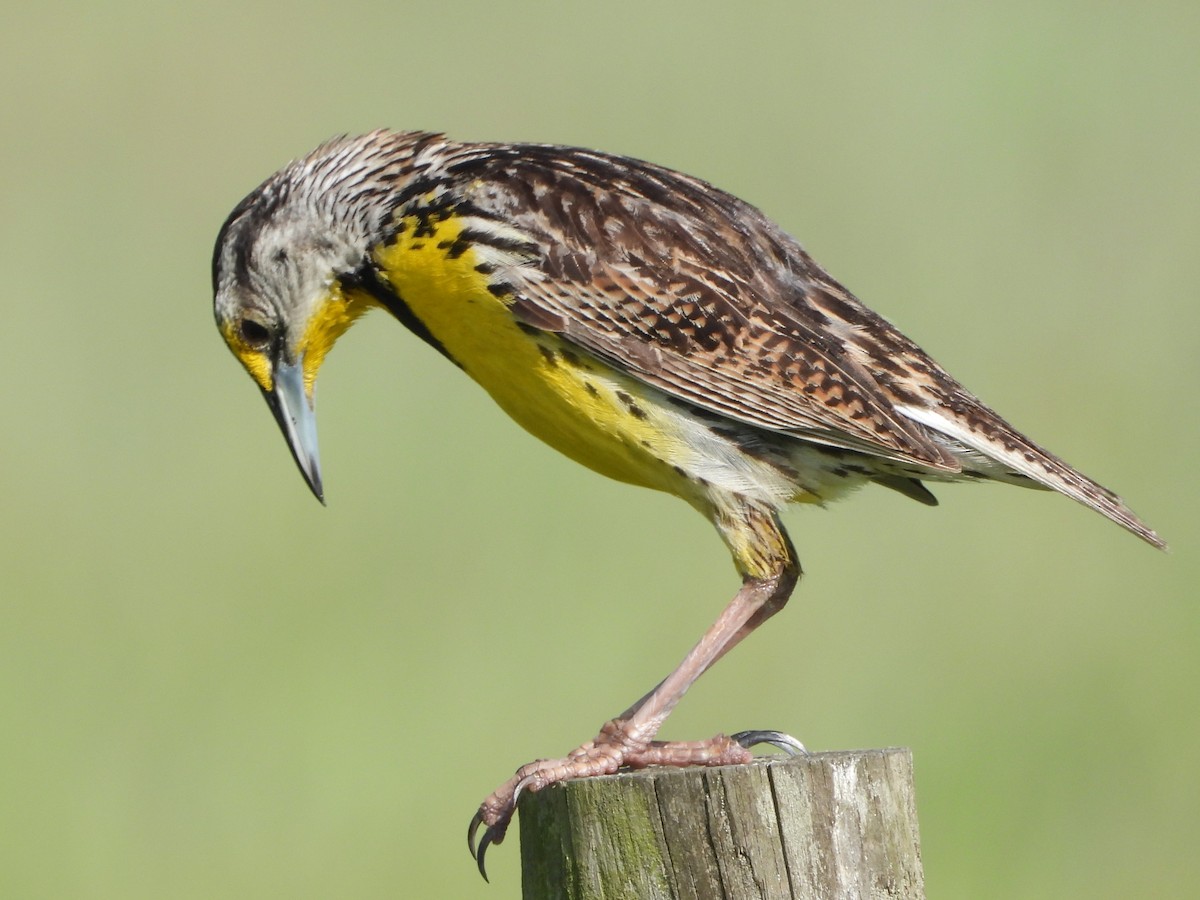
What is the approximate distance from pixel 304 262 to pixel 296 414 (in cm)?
36

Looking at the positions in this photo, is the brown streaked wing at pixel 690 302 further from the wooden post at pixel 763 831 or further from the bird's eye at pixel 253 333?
the wooden post at pixel 763 831

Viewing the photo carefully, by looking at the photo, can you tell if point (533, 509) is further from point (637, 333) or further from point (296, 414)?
point (637, 333)

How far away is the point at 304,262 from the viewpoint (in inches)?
179

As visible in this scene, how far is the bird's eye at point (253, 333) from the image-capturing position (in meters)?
4.64

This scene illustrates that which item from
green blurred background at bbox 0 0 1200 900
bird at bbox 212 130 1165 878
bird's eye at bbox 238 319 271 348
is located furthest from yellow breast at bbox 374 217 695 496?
green blurred background at bbox 0 0 1200 900

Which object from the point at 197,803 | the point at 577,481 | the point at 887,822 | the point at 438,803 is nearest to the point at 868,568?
the point at 577,481

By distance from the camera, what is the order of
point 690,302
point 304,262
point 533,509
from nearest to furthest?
point 690,302, point 304,262, point 533,509

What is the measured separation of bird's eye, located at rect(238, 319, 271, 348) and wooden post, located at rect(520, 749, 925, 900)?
5.95 ft

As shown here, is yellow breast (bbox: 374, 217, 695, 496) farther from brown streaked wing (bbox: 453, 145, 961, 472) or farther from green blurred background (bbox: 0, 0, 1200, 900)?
green blurred background (bbox: 0, 0, 1200, 900)

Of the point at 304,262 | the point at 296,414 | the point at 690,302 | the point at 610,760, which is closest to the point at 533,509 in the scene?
the point at 296,414

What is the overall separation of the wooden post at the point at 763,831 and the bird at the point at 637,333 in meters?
0.66

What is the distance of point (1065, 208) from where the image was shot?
860 centimetres

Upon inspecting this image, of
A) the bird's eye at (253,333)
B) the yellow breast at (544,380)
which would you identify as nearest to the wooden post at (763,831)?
the yellow breast at (544,380)

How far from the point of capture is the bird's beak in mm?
4676
